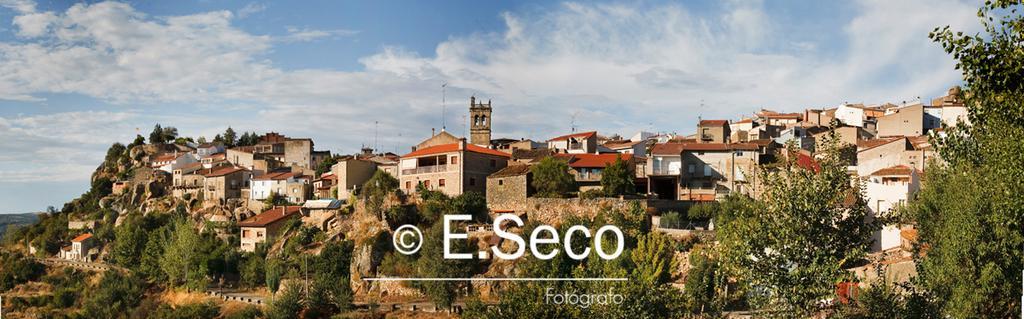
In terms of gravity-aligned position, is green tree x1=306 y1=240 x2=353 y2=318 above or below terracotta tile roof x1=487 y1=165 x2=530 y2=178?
below

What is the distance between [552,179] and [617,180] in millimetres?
3249

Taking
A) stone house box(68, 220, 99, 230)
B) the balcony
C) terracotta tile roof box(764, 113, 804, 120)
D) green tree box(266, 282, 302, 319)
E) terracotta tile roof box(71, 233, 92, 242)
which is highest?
terracotta tile roof box(764, 113, 804, 120)

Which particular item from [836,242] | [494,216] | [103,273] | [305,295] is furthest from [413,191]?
[836,242]

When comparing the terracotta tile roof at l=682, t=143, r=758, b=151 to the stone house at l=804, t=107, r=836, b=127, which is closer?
the terracotta tile roof at l=682, t=143, r=758, b=151

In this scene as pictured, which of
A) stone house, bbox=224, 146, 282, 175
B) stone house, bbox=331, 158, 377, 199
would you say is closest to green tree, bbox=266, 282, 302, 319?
stone house, bbox=331, 158, 377, 199

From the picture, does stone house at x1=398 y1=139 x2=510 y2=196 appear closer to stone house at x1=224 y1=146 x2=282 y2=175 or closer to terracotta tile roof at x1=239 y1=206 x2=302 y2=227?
terracotta tile roof at x1=239 y1=206 x2=302 y2=227

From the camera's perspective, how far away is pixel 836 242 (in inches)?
628

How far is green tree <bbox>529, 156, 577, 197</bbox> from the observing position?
42156 millimetres

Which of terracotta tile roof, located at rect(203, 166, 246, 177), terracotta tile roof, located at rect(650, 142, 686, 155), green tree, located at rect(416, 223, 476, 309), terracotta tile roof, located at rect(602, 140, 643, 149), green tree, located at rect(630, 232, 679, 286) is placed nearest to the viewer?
green tree, located at rect(630, 232, 679, 286)

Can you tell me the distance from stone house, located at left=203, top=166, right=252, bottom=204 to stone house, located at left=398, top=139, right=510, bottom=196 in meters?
20.6

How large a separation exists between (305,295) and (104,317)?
1454cm

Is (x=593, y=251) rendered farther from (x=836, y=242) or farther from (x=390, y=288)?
(x=836, y=242)

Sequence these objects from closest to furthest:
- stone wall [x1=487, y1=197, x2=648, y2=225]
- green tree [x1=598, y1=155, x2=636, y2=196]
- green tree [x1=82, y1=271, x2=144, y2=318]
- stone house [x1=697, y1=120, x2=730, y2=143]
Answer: stone wall [x1=487, y1=197, x2=648, y2=225]
green tree [x1=598, y1=155, x2=636, y2=196]
green tree [x1=82, y1=271, x2=144, y2=318]
stone house [x1=697, y1=120, x2=730, y2=143]

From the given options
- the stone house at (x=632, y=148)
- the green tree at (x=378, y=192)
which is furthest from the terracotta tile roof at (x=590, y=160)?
the stone house at (x=632, y=148)
